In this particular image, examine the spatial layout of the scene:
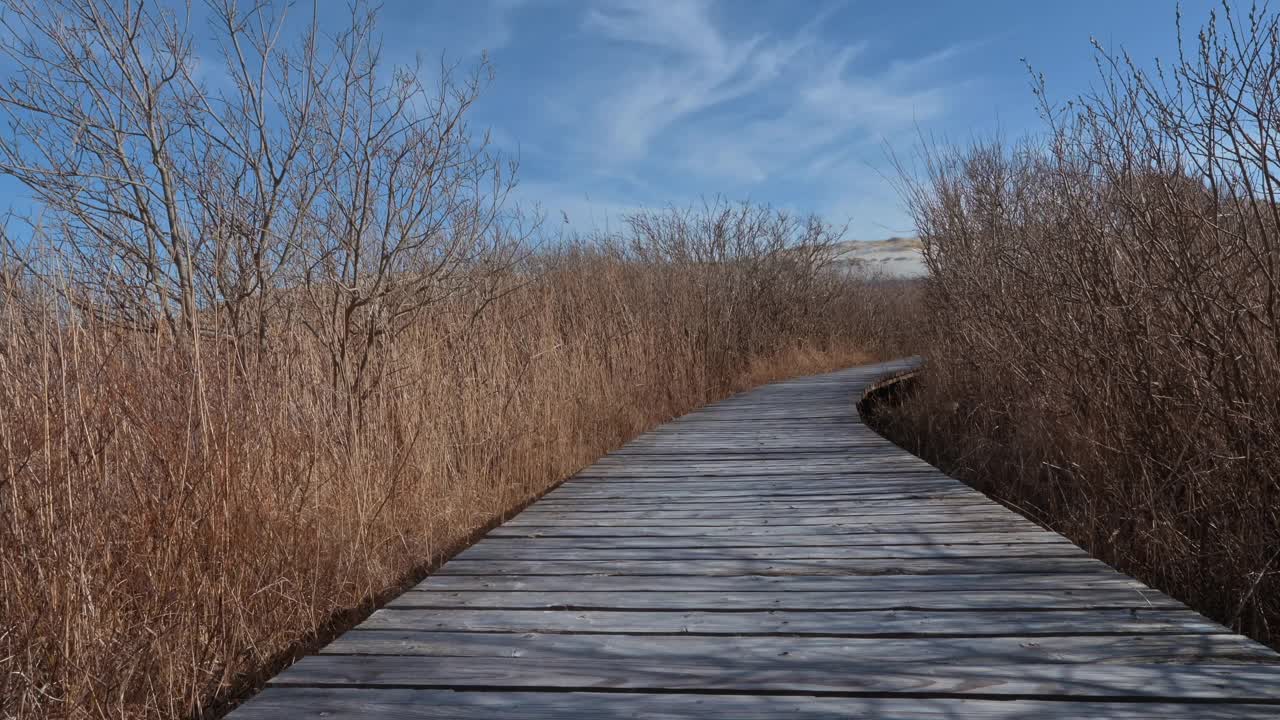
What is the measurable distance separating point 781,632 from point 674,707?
485 mm

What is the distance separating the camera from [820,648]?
75.4 inches

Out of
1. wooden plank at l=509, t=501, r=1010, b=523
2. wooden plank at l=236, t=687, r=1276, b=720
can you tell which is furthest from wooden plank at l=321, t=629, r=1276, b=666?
wooden plank at l=509, t=501, r=1010, b=523

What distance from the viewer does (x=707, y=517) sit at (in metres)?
3.36

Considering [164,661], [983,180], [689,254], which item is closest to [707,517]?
[164,661]

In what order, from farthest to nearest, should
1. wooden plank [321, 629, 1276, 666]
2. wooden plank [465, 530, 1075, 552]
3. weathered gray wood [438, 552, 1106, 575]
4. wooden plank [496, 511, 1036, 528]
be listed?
wooden plank [496, 511, 1036, 528] < wooden plank [465, 530, 1075, 552] < weathered gray wood [438, 552, 1106, 575] < wooden plank [321, 629, 1276, 666]

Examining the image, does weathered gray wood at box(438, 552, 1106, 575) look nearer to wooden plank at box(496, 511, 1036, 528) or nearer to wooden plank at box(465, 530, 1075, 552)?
wooden plank at box(465, 530, 1075, 552)

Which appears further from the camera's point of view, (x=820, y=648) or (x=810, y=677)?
(x=820, y=648)

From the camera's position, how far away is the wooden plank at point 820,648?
1.81m

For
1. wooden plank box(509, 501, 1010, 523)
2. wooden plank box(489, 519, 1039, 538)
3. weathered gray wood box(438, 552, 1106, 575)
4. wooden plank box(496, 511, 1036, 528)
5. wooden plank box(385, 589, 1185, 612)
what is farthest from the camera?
wooden plank box(509, 501, 1010, 523)

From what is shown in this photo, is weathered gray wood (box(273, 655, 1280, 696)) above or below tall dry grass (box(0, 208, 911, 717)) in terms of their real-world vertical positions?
below

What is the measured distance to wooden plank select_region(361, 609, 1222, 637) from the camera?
78.2 inches

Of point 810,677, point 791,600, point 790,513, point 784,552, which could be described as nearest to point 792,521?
point 790,513

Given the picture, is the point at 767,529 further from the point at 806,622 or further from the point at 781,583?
the point at 806,622

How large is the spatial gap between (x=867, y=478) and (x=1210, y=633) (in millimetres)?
2238
